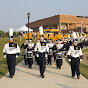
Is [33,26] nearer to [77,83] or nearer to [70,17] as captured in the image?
[70,17]

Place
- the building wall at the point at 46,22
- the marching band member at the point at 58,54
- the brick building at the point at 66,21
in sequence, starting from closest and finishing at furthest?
the marching band member at the point at 58,54 → the brick building at the point at 66,21 → the building wall at the point at 46,22

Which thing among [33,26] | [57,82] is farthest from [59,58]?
[33,26]

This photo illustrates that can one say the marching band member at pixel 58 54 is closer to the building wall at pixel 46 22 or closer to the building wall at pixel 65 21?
the building wall at pixel 65 21

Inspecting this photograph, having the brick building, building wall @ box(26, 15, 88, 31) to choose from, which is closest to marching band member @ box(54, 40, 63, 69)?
the brick building

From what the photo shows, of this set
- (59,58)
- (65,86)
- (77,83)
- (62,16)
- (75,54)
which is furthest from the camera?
(62,16)

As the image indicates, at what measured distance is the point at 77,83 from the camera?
662 cm

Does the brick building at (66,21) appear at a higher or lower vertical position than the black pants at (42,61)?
higher

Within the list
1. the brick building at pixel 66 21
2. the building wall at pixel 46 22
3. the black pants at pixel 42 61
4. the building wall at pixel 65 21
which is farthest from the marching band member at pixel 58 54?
the building wall at pixel 46 22

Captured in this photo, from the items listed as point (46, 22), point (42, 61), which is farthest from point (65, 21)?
point (42, 61)

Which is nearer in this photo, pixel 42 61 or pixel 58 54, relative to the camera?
pixel 42 61

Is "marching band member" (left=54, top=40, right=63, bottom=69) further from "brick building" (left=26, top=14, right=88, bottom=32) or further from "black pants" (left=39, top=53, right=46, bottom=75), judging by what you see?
"brick building" (left=26, top=14, right=88, bottom=32)

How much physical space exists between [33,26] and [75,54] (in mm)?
85709

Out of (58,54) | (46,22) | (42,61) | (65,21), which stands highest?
(46,22)

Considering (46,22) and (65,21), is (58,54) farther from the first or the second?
(46,22)
